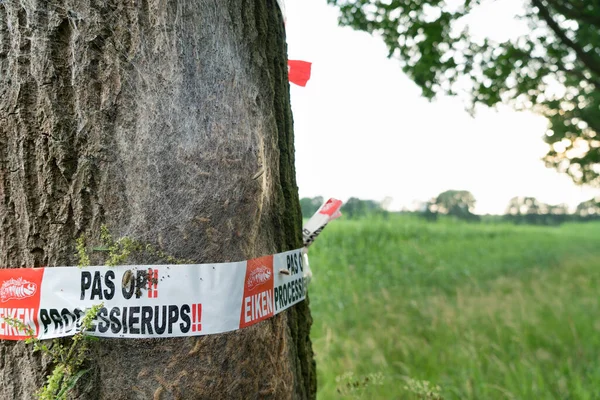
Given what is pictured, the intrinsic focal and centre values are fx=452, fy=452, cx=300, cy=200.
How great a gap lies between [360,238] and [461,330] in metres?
3.49

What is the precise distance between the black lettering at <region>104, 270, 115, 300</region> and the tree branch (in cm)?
592

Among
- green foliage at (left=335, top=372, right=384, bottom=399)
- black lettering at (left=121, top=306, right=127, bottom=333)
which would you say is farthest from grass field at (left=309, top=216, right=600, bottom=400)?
black lettering at (left=121, top=306, right=127, bottom=333)

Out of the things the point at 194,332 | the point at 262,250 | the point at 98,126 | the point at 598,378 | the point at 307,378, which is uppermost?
the point at 98,126

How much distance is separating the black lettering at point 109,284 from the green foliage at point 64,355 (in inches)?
1.2

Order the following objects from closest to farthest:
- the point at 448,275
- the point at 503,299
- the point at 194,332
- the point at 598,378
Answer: the point at 194,332
the point at 598,378
the point at 503,299
the point at 448,275

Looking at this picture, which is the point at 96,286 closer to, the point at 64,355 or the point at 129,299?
the point at 129,299

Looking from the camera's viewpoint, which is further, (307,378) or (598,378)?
(598,378)

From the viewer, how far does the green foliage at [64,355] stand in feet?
3.93

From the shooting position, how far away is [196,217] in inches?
48.9

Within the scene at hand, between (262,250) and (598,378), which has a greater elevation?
(262,250)

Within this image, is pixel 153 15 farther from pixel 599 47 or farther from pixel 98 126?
pixel 599 47

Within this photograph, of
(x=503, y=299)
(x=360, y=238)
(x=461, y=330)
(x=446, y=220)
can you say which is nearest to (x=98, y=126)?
(x=461, y=330)

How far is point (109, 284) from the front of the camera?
1213 mm

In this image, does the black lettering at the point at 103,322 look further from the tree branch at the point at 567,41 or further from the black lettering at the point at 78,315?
the tree branch at the point at 567,41
